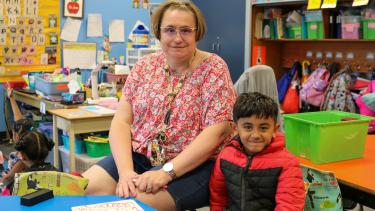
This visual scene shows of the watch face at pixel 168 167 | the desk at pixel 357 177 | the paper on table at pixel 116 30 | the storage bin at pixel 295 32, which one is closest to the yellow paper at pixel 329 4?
the storage bin at pixel 295 32

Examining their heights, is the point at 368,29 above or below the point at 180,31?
above

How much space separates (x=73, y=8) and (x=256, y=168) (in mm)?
4077

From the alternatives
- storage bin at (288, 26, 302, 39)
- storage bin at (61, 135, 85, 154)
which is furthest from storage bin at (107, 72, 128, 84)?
storage bin at (288, 26, 302, 39)

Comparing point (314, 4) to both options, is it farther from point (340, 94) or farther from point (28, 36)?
point (28, 36)

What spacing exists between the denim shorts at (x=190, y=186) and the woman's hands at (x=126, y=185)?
0.12m

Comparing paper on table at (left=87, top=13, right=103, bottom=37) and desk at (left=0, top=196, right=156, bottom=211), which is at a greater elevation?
paper on table at (left=87, top=13, right=103, bottom=37)

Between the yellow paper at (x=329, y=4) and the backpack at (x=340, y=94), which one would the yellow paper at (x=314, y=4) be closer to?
the yellow paper at (x=329, y=4)

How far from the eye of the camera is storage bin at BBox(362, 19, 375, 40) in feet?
11.8

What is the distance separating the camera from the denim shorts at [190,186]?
1.65 meters

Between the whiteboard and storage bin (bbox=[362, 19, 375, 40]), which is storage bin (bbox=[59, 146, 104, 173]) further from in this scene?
storage bin (bbox=[362, 19, 375, 40])

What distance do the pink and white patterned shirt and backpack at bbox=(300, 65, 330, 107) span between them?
2356 mm

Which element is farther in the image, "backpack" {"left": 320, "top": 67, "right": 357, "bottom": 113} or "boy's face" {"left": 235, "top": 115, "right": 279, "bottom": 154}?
"backpack" {"left": 320, "top": 67, "right": 357, "bottom": 113}

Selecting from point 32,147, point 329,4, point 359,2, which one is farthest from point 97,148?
point 359,2

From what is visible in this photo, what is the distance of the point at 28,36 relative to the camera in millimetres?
4812
